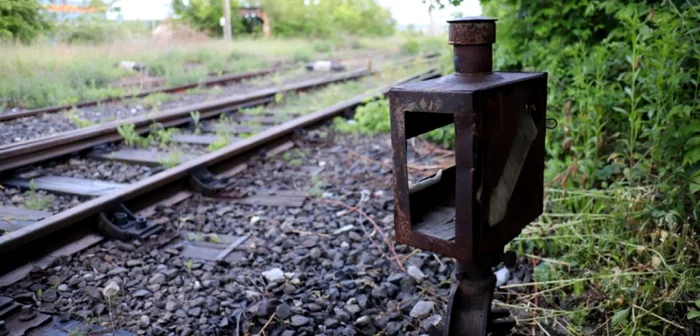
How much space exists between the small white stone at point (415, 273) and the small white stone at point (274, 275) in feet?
2.27

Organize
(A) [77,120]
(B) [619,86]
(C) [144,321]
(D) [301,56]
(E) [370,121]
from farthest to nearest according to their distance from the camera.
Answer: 1. (D) [301,56]
2. (E) [370,121]
3. (A) [77,120]
4. (B) [619,86]
5. (C) [144,321]

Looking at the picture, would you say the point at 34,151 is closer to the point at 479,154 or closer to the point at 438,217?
the point at 438,217

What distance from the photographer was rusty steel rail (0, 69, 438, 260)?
3.05 m

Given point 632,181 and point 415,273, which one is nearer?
point 415,273

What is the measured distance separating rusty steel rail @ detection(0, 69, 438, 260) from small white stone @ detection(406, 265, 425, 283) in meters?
1.47

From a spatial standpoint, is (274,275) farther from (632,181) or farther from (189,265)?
(632,181)

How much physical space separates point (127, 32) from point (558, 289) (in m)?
8.82

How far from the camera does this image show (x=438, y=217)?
7.59 ft

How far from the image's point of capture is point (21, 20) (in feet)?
17.2

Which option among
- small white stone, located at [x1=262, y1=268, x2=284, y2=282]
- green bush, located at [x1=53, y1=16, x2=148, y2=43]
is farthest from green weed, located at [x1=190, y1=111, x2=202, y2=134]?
small white stone, located at [x1=262, y1=268, x2=284, y2=282]

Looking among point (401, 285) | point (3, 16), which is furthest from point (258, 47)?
point (401, 285)

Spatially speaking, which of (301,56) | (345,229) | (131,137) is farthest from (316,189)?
(301,56)

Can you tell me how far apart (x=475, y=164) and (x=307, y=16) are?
23744 mm

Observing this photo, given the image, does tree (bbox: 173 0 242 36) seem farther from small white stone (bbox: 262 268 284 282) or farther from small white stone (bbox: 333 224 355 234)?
small white stone (bbox: 262 268 284 282)
